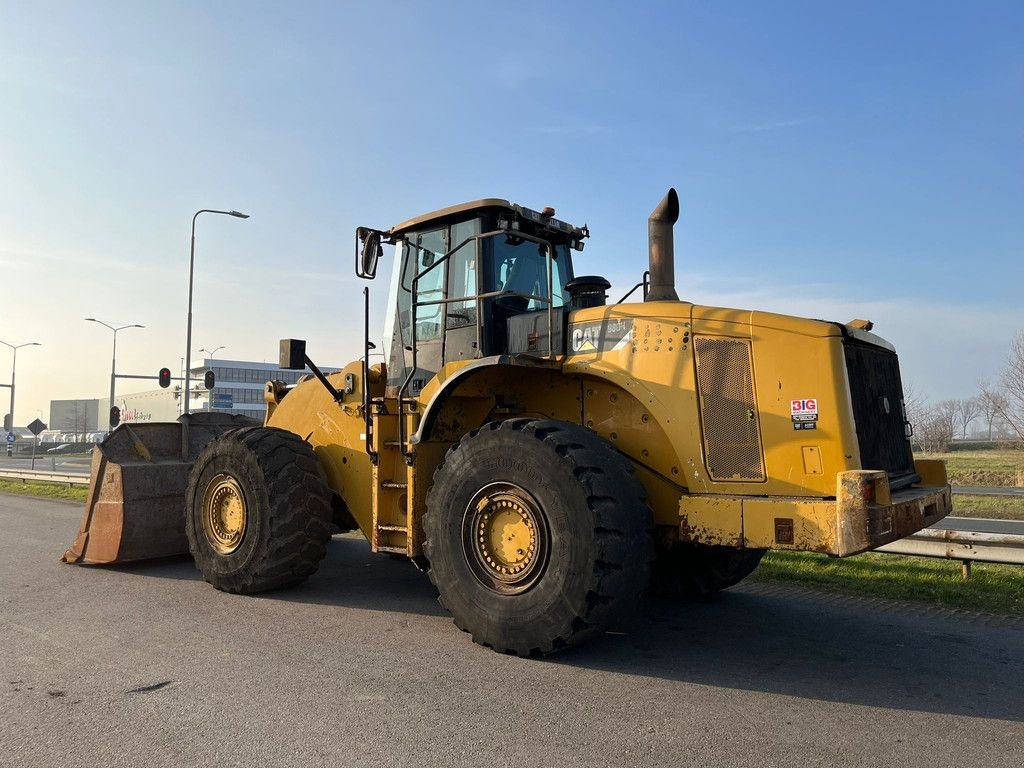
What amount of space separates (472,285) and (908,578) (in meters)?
4.80

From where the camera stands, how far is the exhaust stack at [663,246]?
5.71 m

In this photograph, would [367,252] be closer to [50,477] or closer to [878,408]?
[878,408]

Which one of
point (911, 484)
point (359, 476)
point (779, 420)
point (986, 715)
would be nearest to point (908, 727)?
point (986, 715)

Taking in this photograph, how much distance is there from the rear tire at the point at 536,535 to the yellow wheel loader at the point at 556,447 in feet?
0.04

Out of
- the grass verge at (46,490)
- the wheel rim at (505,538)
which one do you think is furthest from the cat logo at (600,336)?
the grass verge at (46,490)

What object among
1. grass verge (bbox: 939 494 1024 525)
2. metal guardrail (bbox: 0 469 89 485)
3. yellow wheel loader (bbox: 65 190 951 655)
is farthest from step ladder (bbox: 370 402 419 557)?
metal guardrail (bbox: 0 469 89 485)

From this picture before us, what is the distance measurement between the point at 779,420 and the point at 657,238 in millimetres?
1828

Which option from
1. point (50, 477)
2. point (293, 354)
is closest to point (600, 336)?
point (293, 354)

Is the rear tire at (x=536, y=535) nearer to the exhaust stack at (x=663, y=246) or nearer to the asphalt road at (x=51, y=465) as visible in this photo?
the exhaust stack at (x=663, y=246)

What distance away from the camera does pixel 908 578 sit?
7.05 m

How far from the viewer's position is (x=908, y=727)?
370 cm

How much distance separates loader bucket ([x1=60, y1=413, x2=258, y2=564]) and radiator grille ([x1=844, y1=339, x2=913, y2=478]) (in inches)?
261

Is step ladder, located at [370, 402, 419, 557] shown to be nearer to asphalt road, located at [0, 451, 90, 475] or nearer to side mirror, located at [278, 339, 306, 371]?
side mirror, located at [278, 339, 306, 371]

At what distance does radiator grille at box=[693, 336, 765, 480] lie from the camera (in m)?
4.65
